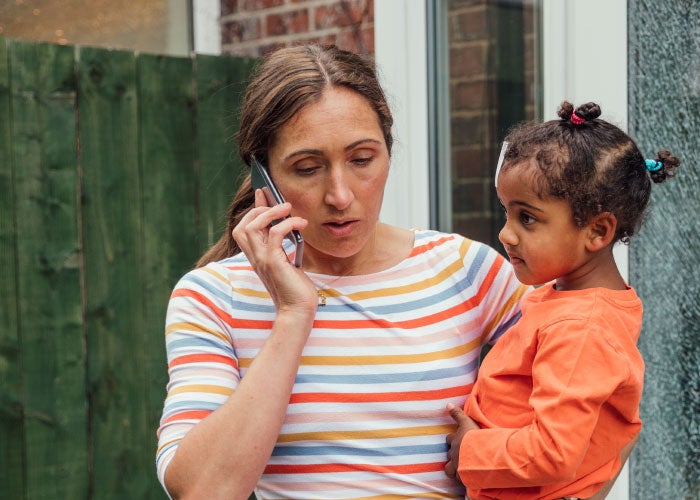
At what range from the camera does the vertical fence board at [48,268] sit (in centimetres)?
332

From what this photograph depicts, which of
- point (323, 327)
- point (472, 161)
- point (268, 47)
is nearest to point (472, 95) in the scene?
point (472, 161)

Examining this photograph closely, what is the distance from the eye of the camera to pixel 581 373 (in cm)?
162

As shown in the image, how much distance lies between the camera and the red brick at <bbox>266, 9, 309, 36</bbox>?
12.3 feet

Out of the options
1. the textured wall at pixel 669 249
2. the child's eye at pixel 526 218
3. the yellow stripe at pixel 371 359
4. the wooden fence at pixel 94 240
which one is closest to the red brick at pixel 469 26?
the textured wall at pixel 669 249

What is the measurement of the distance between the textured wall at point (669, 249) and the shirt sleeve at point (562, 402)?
1.03 metres

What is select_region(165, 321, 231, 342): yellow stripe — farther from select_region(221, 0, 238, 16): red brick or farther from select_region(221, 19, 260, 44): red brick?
Result: select_region(221, 0, 238, 16): red brick

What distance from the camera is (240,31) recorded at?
4.07 metres

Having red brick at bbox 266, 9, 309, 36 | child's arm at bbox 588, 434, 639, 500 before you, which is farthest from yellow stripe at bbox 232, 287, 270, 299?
red brick at bbox 266, 9, 309, 36

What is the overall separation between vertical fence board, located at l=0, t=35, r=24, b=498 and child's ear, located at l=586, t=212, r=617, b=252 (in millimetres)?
2215

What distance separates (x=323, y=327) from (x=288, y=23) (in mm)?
2259

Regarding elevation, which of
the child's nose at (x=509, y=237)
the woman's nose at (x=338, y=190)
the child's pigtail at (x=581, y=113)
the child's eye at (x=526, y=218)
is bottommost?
the child's nose at (x=509, y=237)

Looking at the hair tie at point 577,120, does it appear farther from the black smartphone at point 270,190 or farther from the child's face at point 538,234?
the black smartphone at point 270,190

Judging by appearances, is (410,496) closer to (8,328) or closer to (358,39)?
(8,328)

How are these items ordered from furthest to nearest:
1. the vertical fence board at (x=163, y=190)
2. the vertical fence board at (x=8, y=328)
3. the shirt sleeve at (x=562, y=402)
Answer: the vertical fence board at (x=163, y=190), the vertical fence board at (x=8, y=328), the shirt sleeve at (x=562, y=402)
